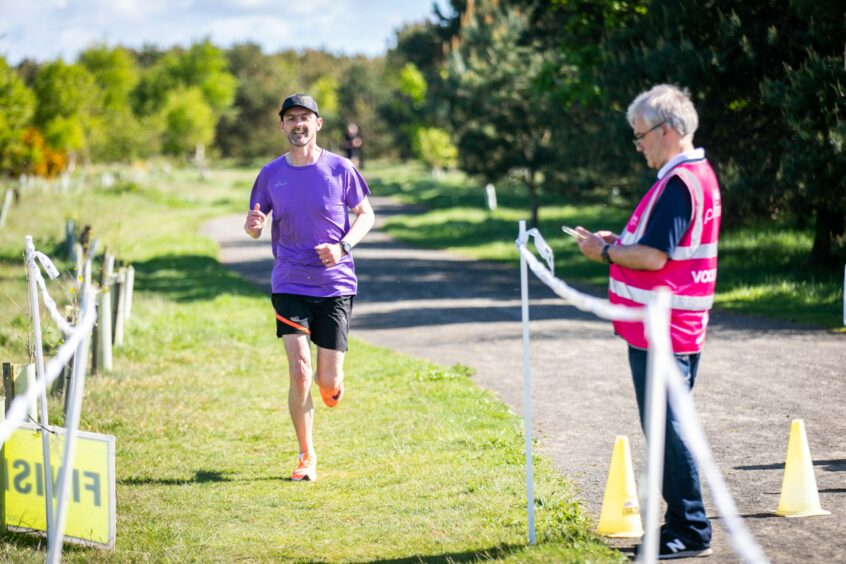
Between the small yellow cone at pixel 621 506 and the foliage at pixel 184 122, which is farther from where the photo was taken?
the foliage at pixel 184 122

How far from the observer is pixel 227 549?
5.61 meters

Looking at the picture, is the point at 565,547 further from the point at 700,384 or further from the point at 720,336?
the point at 720,336

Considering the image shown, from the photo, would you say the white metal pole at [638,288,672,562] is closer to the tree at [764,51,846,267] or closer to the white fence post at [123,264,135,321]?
the white fence post at [123,264,135,321]

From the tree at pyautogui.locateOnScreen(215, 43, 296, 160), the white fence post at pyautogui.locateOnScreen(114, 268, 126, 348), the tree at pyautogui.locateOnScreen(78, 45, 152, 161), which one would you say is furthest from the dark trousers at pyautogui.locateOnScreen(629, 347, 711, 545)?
the tree at pyautogui.locateOnScreen(215, 43, 296, 160)

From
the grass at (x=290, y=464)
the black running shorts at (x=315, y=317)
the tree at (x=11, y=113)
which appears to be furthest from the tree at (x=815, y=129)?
the tree at (x=11, y=113)

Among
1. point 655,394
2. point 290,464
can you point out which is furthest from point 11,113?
point 655,394

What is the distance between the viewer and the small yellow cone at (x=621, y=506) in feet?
17.1

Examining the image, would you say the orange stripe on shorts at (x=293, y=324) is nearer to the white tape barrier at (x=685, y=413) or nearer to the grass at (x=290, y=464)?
the grass at (x=290, y=464)

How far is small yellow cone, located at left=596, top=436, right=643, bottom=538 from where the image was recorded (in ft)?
17.1

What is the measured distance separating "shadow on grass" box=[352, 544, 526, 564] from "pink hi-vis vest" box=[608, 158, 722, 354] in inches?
47.5

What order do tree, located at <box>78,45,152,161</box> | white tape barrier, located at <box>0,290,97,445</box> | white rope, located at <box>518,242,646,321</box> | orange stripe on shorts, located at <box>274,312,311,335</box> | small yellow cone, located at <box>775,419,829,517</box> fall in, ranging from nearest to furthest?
white tape barrier, located at <box>0,290,97,445</box> < white rope, located at <box>518,242,646,321</box> < small yellow cone, located at <box>775,419,829,517</box> < orange stripe on shorts, located at <box>274,312,311,335</box> < tree, located at <box>78,45,152,161</box>

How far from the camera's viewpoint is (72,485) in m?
5.50

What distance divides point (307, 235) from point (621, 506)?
105 inches

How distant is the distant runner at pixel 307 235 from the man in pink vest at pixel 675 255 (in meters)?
2.24
